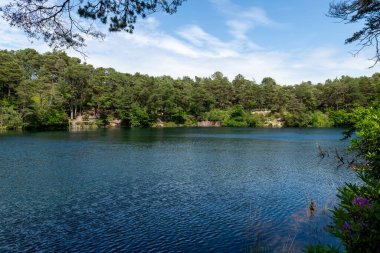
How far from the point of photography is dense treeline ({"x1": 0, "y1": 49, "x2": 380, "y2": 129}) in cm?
9656

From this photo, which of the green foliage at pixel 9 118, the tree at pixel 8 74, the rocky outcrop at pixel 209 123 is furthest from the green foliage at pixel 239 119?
the tree at pixel 8 74

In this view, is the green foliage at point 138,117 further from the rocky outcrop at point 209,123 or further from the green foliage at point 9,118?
the green foliage at point 9,118

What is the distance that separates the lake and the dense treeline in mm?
61828

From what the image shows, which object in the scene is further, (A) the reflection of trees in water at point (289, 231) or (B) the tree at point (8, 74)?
(B) the tree at point (8, 74)

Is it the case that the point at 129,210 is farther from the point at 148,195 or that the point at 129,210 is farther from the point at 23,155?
the point at 23,155

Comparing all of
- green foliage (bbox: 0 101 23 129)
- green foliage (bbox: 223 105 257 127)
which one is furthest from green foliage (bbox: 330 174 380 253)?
green foliage (bbox: 223 105 257 127)

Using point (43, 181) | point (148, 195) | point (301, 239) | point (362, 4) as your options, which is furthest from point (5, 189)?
point (362, 4)

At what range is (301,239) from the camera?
16.4 m

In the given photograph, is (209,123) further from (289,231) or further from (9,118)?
(289,231)

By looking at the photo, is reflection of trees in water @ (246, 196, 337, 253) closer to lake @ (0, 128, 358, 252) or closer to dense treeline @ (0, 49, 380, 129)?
lake @ (0, 128, 358, 252)

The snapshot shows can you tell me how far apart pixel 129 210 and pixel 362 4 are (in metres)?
17.7

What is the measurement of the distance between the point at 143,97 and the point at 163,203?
103135 millimetres

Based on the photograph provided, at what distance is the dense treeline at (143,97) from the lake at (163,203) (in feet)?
203

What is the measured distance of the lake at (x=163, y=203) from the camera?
1600 cm
